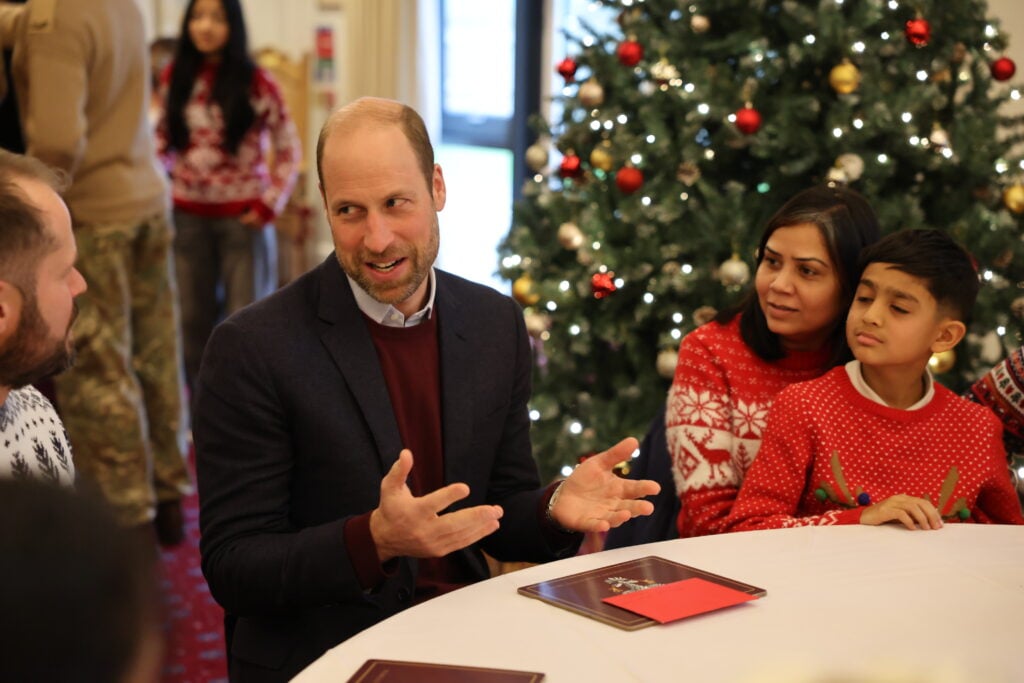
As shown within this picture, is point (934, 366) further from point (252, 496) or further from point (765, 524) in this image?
point (252, 496)

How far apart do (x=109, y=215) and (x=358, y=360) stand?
198 centimetres

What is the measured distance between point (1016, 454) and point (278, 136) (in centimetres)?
360

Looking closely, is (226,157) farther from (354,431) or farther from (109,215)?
(354,431)

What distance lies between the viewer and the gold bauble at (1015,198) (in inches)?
136

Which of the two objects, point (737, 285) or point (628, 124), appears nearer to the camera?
point (737, 285)

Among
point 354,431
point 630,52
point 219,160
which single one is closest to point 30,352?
point 354,431

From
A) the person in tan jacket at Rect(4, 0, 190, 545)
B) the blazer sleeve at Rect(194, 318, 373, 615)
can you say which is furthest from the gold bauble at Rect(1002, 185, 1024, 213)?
the person in tan jacket at Rect(4, 0, 190, 545)

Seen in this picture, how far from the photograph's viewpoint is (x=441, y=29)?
21.8 ft

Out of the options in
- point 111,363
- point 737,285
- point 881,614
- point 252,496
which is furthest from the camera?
point 111,363

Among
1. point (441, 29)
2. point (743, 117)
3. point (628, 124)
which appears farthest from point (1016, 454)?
point (441, 29)

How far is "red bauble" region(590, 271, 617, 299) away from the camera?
137 inches

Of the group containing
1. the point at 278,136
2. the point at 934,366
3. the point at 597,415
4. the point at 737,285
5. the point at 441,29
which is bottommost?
the point at 597,415

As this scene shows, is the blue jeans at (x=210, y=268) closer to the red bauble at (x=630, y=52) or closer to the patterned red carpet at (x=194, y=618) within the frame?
the patterned red carpet at (x=194, y=618)

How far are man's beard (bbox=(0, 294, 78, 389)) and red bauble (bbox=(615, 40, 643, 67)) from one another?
7.95ft
